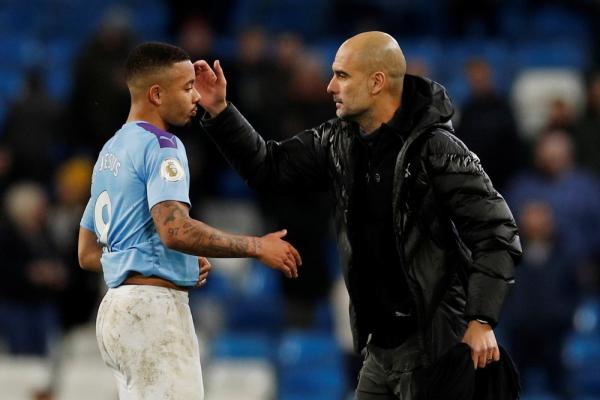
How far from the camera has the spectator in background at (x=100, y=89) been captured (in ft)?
39.5

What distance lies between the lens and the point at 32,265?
1120 centimetres

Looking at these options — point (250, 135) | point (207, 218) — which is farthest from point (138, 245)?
point (207, 218)

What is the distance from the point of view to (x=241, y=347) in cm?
1110

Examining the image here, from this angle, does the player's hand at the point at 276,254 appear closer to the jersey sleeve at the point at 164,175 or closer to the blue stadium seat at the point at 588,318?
the jersey sleeve at the point at 164,175

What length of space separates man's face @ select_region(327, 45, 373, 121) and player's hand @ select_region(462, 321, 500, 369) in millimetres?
1084

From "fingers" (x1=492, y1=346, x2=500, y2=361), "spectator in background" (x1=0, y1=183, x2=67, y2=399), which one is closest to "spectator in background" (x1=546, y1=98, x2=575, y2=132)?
"spectator in background" (x1=0, y1=183, x2=67, y2=399)

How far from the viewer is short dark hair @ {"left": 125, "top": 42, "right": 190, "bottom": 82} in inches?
214

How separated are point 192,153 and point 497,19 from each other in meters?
4.22

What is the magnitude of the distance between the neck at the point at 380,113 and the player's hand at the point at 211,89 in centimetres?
66

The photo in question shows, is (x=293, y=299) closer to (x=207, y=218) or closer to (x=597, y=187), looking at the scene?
(x=207, y=218)

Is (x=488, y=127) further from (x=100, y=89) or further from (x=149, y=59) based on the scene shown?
(x=149, y=59)

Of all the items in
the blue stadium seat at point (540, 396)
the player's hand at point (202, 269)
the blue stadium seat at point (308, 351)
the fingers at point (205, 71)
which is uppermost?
the fingers at point (205, 71)

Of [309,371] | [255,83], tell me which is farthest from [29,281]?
[255,83]

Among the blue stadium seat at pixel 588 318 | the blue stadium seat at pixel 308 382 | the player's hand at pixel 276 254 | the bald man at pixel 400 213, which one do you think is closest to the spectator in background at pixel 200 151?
the blue stadium seat at pixel 308 382
